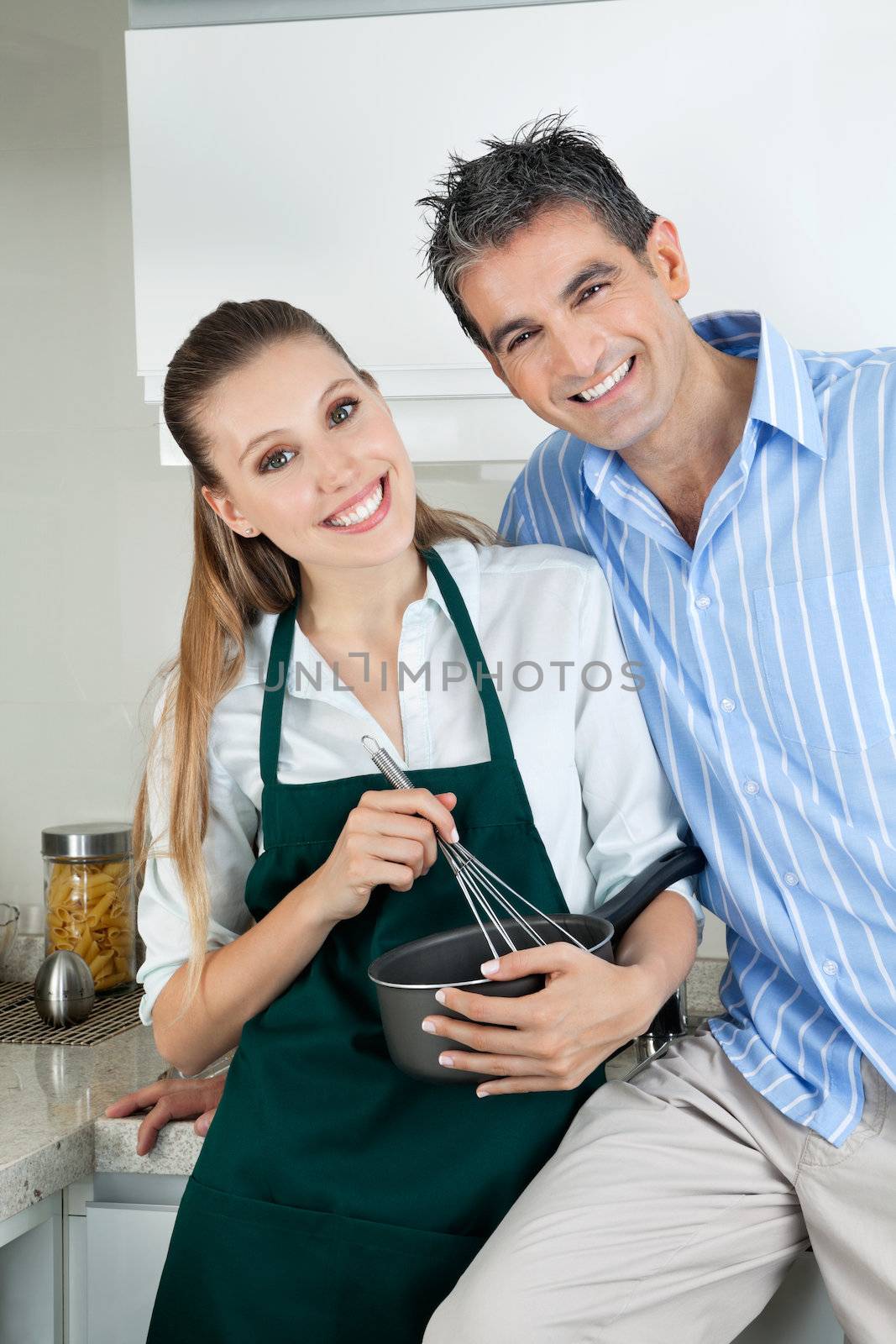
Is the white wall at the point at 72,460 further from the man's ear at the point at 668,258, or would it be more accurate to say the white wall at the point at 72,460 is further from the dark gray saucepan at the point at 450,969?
the dark gray saucepan at the point at 450,969

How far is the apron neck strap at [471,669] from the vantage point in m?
1.11

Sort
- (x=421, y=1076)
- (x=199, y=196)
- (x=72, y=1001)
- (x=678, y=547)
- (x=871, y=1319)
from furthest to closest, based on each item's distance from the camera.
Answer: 1. (x=72, y=1001)
2. (x=199, y=196)
3. (x=678, y=547)
4. (x=871, y=1319)
5. (x=421, y=1076)

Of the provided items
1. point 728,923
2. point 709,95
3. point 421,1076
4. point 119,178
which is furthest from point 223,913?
point 119,178

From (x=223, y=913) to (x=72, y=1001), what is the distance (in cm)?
53

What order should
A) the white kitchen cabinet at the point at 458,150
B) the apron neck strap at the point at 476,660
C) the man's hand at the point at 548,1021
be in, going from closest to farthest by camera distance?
the man's hand at the point at 548,1021, the apron neck strap at the point at 476,660, the white kitchen cabinet at the point at 458,150

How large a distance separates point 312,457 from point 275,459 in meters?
0.04

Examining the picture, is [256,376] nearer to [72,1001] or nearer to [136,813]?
[136,813]

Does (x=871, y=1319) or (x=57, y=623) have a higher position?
(x=57, y=623)

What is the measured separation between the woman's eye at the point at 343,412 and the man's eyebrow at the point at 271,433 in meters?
0.02

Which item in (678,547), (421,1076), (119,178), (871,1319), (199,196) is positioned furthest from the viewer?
(119,178)

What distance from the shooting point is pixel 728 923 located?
1184 millimetres

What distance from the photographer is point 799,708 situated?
108cm

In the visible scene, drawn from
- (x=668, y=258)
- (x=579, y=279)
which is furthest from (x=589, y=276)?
(x=668, y=258)

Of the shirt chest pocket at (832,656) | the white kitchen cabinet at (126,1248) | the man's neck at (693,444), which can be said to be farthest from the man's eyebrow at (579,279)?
the white kitchen cabinet at (126,1248)
